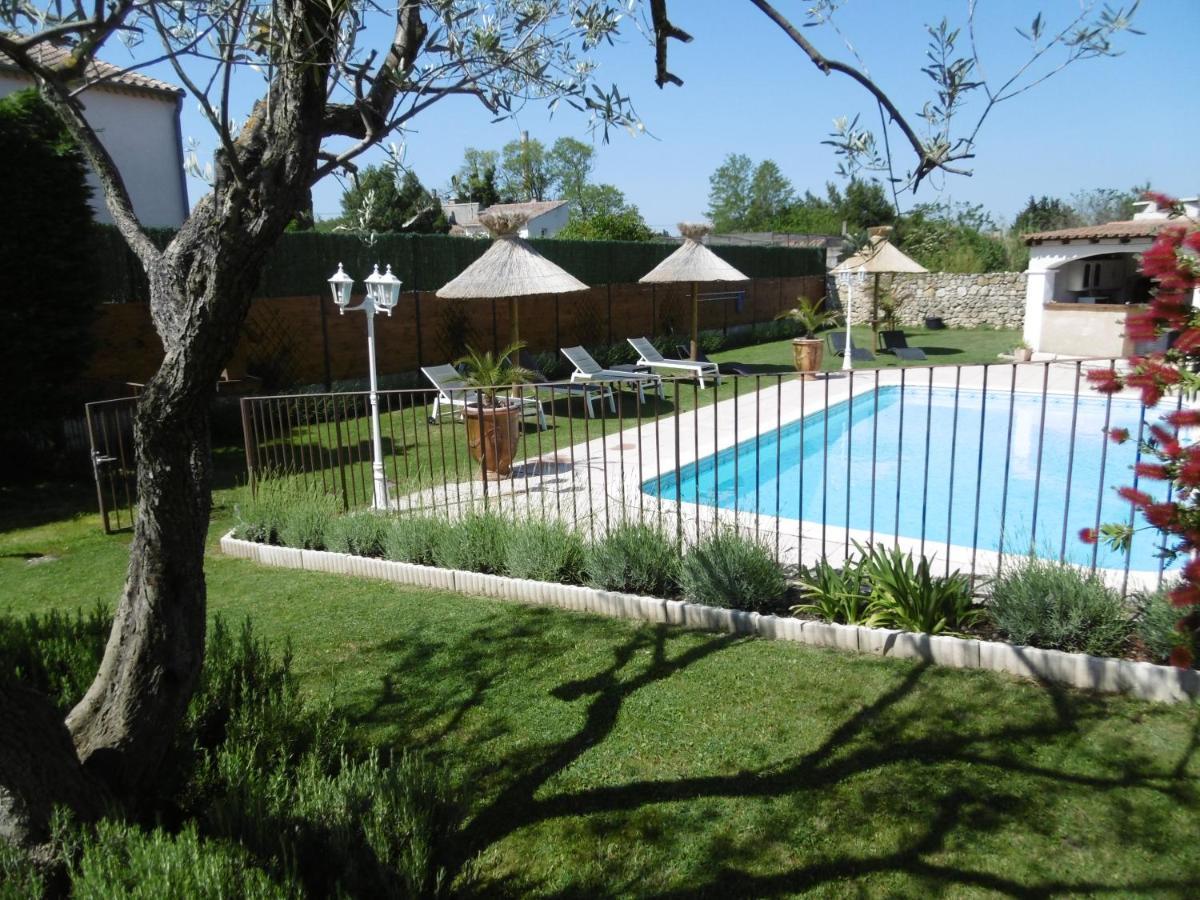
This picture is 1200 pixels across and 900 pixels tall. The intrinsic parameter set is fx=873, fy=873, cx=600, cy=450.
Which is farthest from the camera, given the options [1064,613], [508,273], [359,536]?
[508,273]

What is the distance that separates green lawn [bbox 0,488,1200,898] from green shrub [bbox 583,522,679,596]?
38 centimetres

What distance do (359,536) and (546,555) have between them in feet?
5.82

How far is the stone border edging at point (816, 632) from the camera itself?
393cm

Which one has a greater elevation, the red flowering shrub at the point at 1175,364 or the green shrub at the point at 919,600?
the red flowering shrub at the point at 1175,364

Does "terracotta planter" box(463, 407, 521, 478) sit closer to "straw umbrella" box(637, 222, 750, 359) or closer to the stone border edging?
the stone border edging

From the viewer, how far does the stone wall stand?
26016 mm

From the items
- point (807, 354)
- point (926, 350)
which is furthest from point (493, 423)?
point (926, 350)

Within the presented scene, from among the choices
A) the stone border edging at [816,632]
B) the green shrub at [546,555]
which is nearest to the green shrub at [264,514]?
the stone border edging at [816,632]

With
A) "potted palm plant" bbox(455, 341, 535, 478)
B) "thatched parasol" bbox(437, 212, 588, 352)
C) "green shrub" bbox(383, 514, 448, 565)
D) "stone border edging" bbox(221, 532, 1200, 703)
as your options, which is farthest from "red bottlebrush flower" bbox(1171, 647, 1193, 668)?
"thatched parasol" bbox(437, 212, 588, 352)

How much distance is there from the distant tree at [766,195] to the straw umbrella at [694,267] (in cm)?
7187

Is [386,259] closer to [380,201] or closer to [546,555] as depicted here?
[546,555]

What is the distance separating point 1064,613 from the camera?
430 centimetres

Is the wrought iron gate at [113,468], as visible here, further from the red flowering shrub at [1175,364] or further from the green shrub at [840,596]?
the red flowering shrub at [1175,364]

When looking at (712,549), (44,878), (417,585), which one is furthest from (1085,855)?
(417,585)
